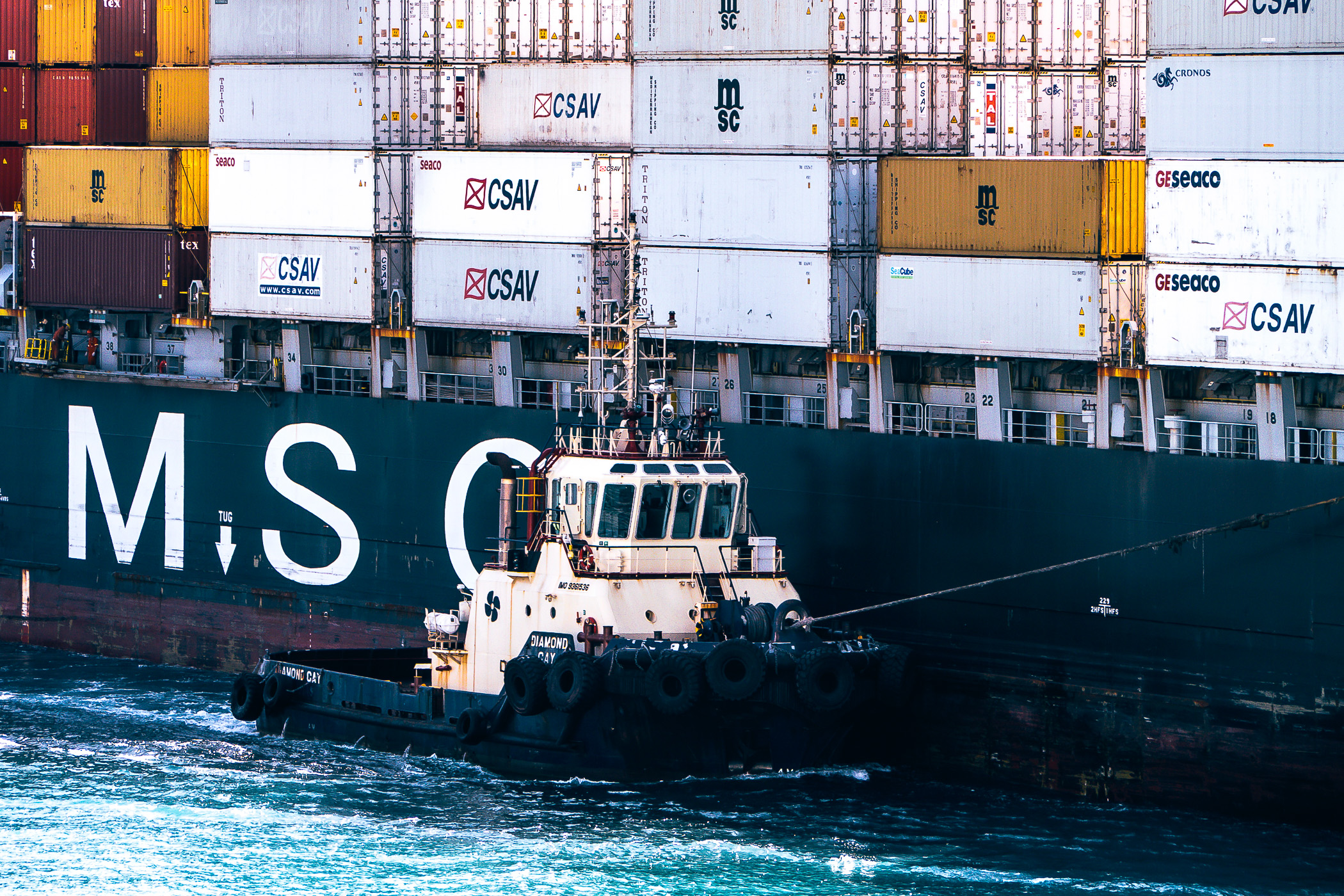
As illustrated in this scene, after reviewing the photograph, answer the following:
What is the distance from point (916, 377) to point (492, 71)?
29.3ft

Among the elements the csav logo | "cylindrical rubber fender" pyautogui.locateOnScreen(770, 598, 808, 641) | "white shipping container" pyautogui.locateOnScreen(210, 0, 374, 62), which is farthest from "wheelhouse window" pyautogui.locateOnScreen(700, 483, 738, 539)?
"white shipping container" pyautogui.locateOnScreen(210, 0, 374, 62)

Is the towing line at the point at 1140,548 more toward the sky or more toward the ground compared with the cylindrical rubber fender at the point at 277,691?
more toward the sky

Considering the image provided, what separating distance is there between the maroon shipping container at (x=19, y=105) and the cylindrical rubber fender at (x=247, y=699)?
1401 centimetres

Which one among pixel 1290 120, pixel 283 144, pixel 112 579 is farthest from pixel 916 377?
pixel 112 579

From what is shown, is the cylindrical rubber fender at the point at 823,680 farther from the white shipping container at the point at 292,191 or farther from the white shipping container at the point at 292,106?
the white shipping container at the point at 292,106

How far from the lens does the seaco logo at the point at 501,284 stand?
33500 millimetres

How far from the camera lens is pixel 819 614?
30438 millimetres

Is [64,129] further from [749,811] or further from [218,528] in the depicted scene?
[749,811]

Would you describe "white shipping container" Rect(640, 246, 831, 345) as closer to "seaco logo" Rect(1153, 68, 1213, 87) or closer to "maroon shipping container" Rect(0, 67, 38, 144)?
"seaco logo" Rect(1153, 68, 1213, 87)

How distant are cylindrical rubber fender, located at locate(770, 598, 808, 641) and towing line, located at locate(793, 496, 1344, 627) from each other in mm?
144

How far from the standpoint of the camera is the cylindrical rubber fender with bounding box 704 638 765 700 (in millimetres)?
25703

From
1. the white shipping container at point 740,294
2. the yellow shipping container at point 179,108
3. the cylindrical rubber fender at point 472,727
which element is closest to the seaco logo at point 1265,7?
the white shipping container at point 740,294

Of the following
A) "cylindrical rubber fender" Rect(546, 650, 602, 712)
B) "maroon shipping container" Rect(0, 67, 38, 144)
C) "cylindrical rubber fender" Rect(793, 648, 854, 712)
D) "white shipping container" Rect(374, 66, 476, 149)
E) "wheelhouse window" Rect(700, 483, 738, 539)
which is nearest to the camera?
"cylindrical rubber fender" Rect(793, 648, 854, 712)

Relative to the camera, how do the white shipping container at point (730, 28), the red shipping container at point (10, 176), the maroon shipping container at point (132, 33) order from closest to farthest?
the white shipping container at point (730, 28) → the maroon shipping container at point (132, 33) → the red shipping container at point (10, 176)
